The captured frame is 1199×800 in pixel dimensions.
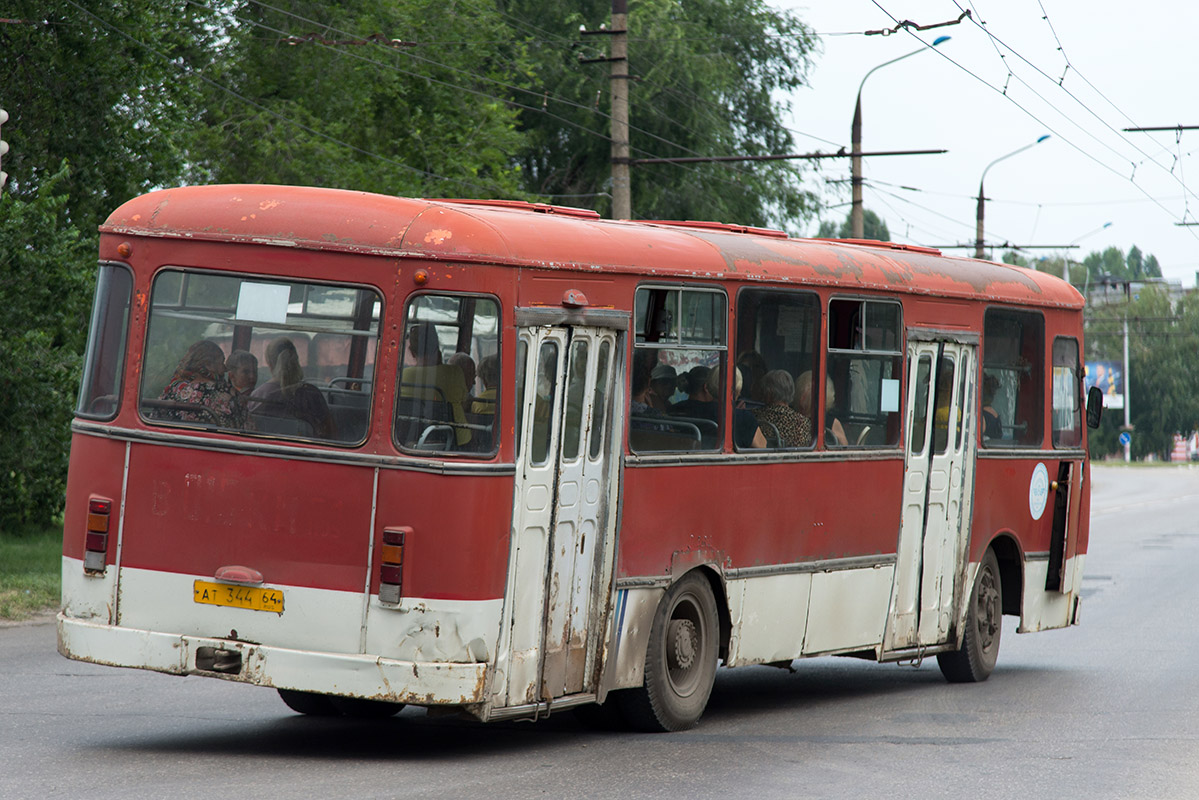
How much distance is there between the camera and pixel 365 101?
1243 inches

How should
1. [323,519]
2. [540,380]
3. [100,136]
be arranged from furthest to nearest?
[100,136] → [540,380] → [323,519]

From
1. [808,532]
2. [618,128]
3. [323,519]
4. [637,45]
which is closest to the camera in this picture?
[323,519]

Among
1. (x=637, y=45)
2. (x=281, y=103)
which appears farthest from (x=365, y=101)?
(x=637, y=45)

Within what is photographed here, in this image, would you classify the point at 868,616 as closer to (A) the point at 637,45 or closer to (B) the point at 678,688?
(B) the point at 678,688

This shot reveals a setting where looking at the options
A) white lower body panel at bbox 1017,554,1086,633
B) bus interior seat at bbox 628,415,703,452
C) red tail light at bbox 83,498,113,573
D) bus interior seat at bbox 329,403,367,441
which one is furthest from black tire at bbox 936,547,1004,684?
red tail light at bbox 83,498,113,573

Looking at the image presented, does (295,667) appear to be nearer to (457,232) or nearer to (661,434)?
(457,232)

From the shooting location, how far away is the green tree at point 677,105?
39188mm

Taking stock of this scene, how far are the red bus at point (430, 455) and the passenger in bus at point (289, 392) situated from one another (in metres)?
0.01

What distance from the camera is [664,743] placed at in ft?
31.2

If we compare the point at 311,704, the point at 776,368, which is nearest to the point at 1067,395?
the point at 776,368

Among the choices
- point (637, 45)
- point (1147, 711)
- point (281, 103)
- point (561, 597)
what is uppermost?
point (637, 45)

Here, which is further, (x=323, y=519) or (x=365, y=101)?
(x=365, y=101)

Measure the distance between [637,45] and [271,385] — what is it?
31.6 metres

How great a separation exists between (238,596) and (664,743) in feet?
8.27
